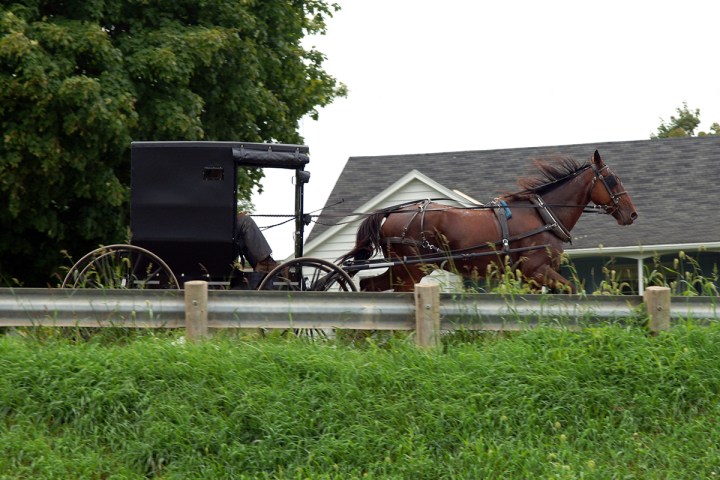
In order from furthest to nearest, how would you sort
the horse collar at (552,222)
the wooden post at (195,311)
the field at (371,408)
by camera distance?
the horse collar at (552,222)
the wooden post at (195,311)
the field at (371,408)

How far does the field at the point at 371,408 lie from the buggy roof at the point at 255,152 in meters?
2.63

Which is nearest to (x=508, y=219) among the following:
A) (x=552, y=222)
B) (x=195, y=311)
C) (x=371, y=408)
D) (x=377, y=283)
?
(x=552, y=222)

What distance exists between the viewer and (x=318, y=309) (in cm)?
923

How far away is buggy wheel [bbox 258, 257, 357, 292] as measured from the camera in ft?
35.5

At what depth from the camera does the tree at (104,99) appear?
17812 mm

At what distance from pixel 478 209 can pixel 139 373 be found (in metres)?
5.95

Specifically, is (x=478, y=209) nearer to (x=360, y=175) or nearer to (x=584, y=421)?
(x=584, y=421)

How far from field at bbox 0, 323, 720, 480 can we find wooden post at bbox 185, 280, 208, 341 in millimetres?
220

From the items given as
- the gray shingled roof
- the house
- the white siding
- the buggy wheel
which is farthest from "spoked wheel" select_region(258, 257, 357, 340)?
the white siding

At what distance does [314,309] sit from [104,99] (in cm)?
1006

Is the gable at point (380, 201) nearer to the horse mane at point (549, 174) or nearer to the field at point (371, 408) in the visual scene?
the horse mane at point (549, 174)

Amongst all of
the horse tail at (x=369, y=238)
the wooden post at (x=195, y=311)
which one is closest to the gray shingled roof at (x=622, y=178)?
the horse tail at (x=369, y=238)

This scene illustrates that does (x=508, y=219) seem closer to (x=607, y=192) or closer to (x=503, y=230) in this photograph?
Answer: (x=503, y=230)

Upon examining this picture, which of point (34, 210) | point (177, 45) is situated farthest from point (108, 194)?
point (177, 45)
